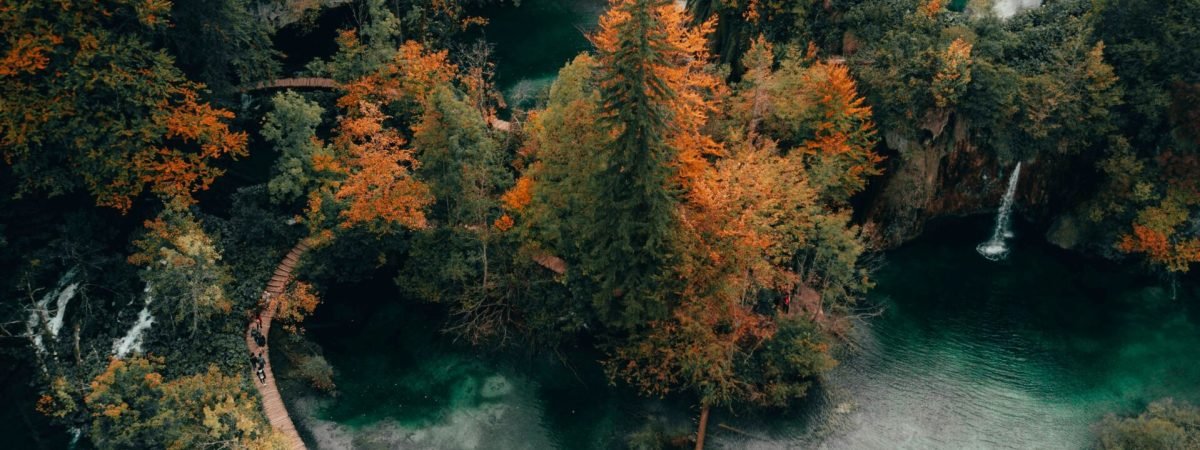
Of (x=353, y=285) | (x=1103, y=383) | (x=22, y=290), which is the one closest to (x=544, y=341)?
(x=353, y=285)

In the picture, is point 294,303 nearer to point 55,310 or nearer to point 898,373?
point 55,310

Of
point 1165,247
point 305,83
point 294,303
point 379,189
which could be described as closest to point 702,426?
point 379,189

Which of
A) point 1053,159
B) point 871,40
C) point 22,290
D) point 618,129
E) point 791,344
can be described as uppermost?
point 871,40

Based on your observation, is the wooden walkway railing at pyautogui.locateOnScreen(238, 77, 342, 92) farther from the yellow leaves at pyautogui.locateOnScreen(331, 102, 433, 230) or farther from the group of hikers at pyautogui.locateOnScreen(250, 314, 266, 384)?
the group of hikers at pyautogui.locateOnScreen(250, 314, 266, 384)

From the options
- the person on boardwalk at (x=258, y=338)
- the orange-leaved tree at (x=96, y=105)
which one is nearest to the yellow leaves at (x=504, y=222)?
the person on boardwalk at (x=258, y=338)

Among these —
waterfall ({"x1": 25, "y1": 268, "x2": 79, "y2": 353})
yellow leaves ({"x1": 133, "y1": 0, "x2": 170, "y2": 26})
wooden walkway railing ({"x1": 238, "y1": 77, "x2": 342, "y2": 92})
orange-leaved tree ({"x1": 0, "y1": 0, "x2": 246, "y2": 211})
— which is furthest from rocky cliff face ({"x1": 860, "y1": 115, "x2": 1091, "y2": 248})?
waterfall ({"x1": 25, "y1": 268, "x2": 79, "y2": 353})

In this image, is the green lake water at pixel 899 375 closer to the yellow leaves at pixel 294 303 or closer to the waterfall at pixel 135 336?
the yellow leaves at pixel 294 303

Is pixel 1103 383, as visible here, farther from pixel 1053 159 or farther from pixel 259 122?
pixel 259 122
